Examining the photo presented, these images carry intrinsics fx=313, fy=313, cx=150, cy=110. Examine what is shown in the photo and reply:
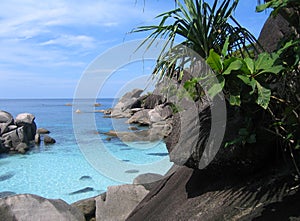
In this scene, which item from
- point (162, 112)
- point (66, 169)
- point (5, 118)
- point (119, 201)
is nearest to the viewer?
point (119, 201)

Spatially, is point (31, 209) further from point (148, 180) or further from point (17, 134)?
point (17, 134)

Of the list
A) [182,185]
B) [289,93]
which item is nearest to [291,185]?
[289,93]

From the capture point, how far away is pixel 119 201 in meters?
3.94

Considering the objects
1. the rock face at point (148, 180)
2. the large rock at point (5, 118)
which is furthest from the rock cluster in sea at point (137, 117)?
the rock face at point (148, 180)

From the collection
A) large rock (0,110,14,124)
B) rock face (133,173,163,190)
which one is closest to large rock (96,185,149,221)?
rock face (133,173,163,190)

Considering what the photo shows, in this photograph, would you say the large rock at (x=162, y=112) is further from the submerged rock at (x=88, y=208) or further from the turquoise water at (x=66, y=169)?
the submerged rock at (x=88, y=208)

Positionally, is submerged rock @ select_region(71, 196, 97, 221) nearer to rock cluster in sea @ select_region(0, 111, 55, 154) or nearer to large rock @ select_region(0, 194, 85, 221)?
large rock @ select_region(0, 194, 85, 221)

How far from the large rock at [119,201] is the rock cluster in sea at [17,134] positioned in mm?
9034

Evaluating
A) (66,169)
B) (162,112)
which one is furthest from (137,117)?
(162,112)

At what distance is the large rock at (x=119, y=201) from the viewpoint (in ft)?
12.6

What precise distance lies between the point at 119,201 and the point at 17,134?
1031 cm

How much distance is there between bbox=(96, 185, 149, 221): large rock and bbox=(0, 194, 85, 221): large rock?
538 mm

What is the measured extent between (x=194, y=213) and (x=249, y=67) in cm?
109

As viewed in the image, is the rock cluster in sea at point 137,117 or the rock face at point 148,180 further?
the rock cluster in sea at point 137,117
